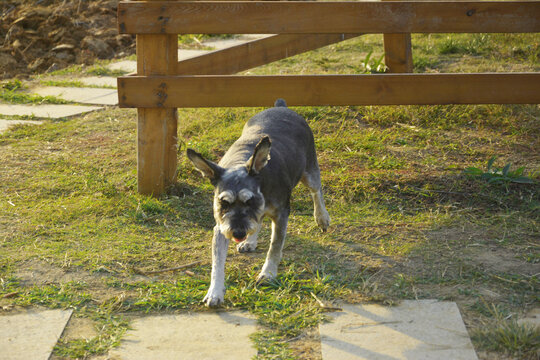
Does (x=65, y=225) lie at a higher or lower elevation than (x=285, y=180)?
lower

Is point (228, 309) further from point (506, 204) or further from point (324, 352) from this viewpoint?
point (506, 204)

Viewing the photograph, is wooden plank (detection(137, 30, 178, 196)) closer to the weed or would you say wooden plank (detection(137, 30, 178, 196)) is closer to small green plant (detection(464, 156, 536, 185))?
small green plant (detection(464, 156, 536, 185))

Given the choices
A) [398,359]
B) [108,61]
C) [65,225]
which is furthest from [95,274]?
[108,61]

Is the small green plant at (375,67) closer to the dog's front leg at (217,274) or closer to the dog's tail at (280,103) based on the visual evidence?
the dog's tail at (280,103)

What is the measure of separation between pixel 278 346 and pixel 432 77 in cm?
298

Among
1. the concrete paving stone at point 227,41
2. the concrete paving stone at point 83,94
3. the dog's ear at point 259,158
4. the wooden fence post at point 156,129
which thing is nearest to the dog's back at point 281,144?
the dog's ear at point 259,158

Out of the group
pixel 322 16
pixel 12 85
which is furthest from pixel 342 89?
pixel 12 85

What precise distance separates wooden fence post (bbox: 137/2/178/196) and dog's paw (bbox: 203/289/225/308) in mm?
1960

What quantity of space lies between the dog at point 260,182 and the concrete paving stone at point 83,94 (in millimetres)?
3826

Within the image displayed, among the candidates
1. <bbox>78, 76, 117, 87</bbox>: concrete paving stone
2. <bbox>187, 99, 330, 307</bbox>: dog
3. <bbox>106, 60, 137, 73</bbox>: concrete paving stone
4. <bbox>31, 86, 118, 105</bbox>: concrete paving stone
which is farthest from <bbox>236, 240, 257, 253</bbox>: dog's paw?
→ <bbox>106, 60, 137, 73</bbox>: concrete paving stone

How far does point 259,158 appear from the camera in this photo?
13.8ft

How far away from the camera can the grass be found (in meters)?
4.11

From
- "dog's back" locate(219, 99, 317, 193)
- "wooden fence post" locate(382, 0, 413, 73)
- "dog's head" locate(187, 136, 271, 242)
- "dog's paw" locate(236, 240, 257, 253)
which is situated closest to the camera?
"dog's head" locate(187, 136, 271, 242)

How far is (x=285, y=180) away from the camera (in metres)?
4.67
